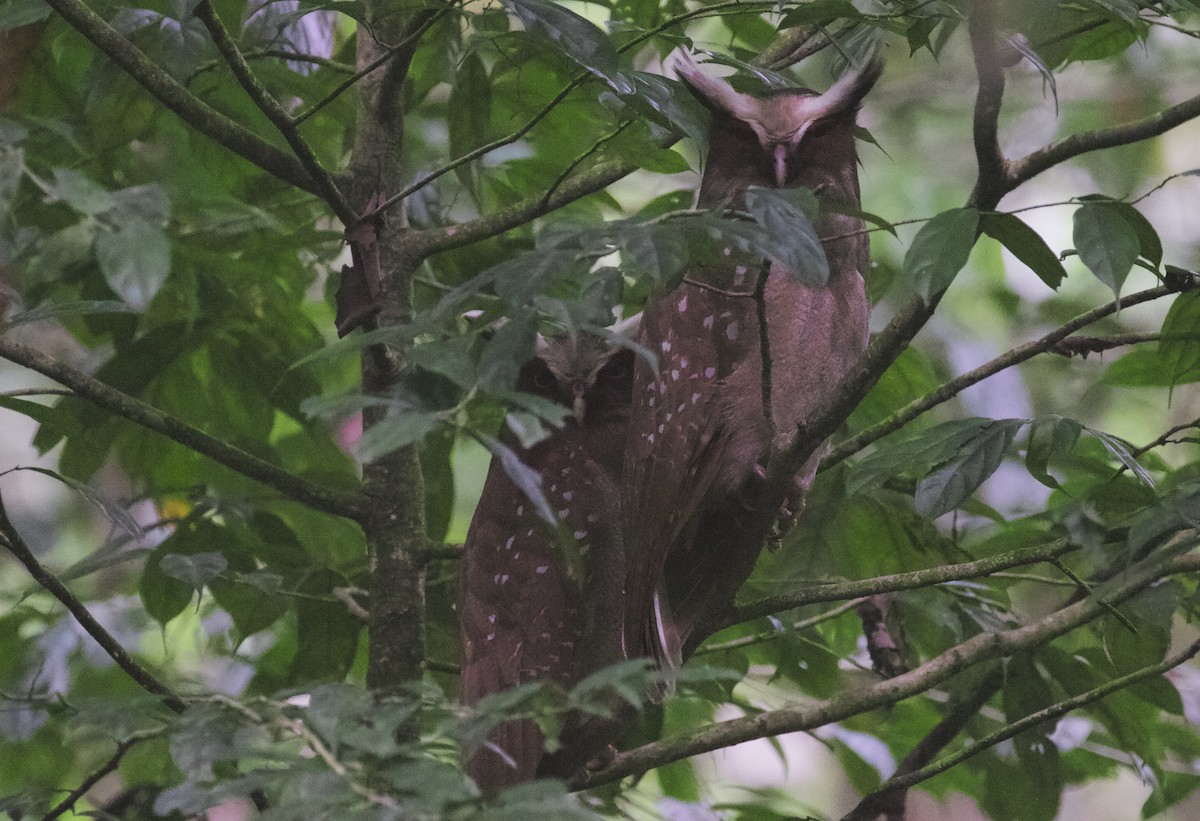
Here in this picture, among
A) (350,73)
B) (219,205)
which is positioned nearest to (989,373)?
(350,73)

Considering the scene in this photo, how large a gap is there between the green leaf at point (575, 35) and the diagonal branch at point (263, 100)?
1.12 ft

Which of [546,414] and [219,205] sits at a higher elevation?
[219,205]

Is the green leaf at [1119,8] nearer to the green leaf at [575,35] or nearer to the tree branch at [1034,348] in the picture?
the tree branch at [1034,348]

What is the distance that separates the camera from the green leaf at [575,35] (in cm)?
117

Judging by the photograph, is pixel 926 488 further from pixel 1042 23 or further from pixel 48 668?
pixel 48 668

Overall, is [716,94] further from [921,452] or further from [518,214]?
[921,452]

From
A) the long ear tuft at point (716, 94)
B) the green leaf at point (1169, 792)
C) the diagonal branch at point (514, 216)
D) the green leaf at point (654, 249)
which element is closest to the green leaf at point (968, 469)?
the green leaf at point (654, 249)

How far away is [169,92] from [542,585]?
3.10 ft

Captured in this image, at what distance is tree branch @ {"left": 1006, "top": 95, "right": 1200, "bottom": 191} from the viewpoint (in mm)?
1150

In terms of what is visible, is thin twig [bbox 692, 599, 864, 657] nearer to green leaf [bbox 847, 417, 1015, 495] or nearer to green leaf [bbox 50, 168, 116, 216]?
green leaf [bbox 847, 417, 1015, 495]

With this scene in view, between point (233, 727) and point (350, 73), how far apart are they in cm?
127

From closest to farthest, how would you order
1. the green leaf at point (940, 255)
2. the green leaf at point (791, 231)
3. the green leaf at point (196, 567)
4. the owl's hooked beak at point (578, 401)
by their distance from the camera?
the green leaf at point (791, 231) → the green leaf at point (940, 255) → the green leaf at point (196, 567) → the owl's hooked beak at point (578, 401)

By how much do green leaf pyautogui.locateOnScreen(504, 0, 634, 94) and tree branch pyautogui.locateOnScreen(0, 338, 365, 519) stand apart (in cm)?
68

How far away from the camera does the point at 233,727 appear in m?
0.99
